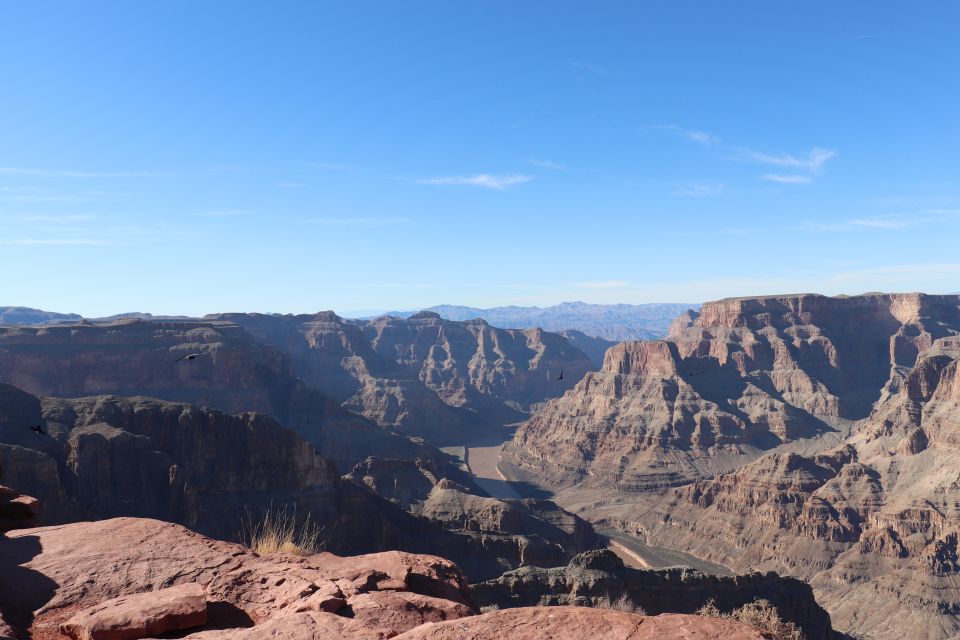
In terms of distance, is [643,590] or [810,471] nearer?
[643,590]

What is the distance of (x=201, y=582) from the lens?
12648mm

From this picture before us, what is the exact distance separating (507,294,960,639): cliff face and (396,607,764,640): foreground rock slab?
8573 centimetres

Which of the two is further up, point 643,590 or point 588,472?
point 643,590

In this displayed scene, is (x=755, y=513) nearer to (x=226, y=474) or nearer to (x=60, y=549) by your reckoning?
(x=226, y=474)

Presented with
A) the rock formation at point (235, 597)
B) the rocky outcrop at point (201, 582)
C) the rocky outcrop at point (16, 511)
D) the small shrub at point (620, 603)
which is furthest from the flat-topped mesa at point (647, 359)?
the rock formation at point (235, 597)

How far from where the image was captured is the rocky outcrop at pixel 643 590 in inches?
1848

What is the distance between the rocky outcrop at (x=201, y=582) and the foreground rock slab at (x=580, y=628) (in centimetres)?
148

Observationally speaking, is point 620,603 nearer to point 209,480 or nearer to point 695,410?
point 209,480

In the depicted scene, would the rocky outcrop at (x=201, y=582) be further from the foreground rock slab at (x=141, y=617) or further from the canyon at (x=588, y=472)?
the canyon at (x=588, y=472)

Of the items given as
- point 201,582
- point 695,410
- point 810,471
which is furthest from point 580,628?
point 695,410

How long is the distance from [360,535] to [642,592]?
3293 centimetres

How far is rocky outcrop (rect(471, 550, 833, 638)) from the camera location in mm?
46938

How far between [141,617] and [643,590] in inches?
1862

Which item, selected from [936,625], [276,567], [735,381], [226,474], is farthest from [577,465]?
[276,567]
